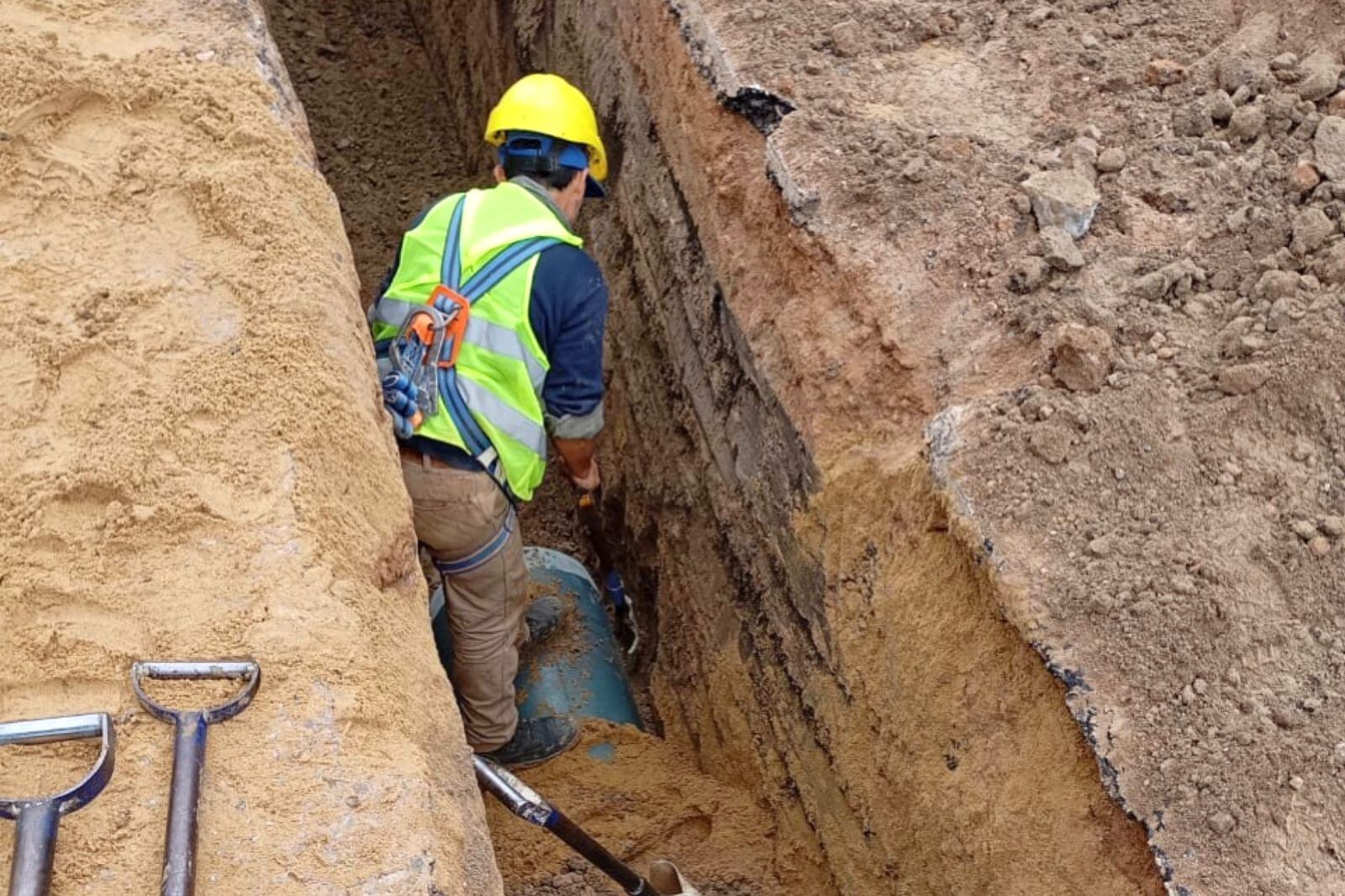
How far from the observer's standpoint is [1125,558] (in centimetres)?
282

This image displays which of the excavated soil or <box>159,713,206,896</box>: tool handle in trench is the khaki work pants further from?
<box>159,713,206,896</box>: tool handle in trench

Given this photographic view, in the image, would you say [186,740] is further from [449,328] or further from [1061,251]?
[1061,251]

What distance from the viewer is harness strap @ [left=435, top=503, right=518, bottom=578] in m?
3.92

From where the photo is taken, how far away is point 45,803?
217 cm

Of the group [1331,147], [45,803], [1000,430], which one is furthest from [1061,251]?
[45,803]

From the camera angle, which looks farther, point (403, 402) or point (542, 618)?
point (542, 618)

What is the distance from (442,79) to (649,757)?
4.38 m

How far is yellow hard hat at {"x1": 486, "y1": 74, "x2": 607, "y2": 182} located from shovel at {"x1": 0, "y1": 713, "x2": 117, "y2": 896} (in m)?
2.16

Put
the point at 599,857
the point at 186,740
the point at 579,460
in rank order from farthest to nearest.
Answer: the point at 579,460 < the point at 599,857 < the point at 186,740

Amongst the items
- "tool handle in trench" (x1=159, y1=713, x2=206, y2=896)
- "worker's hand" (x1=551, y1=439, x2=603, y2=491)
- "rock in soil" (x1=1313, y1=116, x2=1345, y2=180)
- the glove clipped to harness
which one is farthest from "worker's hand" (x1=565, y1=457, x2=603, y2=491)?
"rock in soil" (x1=1313, y1=116, x2=1345, y2=180)

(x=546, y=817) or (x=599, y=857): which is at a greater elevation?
(x=546, y=817)

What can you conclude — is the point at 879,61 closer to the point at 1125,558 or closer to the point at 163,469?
the point at 1125,558

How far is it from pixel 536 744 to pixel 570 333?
1433 mm

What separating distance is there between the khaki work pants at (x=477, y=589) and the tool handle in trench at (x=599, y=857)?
738 millimetres
